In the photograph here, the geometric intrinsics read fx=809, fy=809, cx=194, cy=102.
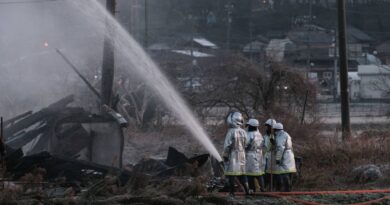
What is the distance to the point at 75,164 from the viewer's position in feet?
47.4

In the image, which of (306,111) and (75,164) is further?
(306,111)

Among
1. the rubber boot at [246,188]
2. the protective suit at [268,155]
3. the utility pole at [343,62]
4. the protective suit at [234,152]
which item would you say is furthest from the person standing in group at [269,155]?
the utility pole at [343,62]

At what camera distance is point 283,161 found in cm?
1425

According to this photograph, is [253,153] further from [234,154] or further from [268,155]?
[268,155]

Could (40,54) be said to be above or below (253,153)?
above

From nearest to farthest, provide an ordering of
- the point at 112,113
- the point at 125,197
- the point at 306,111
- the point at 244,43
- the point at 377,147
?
the point at 125,197 < the point at 112,113 < the point at 377,147 < the point at 306,111 < the point at 244,43

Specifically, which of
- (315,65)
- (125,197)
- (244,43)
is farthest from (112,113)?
(244,43)

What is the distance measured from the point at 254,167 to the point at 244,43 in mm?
61077

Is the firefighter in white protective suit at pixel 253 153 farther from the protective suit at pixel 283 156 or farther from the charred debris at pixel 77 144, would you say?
the charred debris at pixel 77 144

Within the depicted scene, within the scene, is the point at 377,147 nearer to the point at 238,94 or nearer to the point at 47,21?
the point at 238,94

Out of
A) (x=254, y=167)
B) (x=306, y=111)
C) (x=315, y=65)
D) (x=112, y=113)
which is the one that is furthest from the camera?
(x=315, y=65)

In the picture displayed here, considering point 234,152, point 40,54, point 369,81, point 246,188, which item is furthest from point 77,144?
point 369,81

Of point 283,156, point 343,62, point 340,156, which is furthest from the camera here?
point 343,62

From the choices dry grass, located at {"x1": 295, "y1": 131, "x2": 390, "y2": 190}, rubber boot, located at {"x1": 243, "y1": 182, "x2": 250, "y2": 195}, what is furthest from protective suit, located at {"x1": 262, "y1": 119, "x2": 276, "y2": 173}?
dry grass, located at {"x1": 295, "y1": 131, "x2": 390, "y2": 190}
